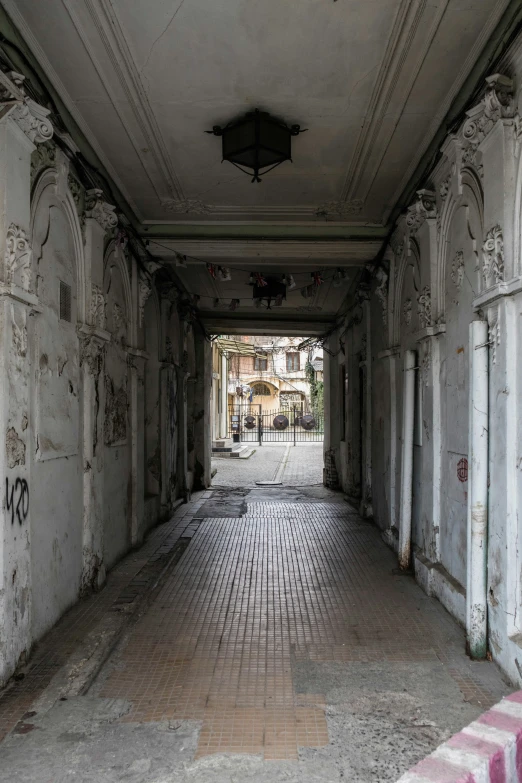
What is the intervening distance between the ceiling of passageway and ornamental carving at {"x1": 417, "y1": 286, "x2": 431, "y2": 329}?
132cm

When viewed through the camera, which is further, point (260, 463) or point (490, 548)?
point (260, 463)

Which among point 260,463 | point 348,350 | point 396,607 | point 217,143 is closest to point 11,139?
point 217,143

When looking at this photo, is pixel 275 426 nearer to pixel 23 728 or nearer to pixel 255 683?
pixel 255 683

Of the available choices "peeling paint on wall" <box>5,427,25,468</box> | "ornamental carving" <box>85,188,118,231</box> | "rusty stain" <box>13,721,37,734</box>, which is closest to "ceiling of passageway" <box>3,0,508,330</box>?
"ornamental carving" <box>85,188,118,231</box>

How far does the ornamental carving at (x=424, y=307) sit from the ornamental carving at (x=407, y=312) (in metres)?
0.71

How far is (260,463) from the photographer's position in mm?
18656

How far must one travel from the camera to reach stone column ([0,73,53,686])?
11.4ft

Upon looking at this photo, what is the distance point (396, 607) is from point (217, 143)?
450cm

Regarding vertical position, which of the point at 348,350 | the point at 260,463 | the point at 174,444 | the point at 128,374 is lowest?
the point at 260,463

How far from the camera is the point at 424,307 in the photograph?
548 cm

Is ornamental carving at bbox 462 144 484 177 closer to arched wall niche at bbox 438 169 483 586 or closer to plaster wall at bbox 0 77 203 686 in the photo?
arched wall niche at bbox 438 169 483 586

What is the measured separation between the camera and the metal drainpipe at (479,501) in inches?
150

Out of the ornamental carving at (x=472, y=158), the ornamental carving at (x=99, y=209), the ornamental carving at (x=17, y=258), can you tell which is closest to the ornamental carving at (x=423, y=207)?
the ornamental carving at (x=472, y=158)

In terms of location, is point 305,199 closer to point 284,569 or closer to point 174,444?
point 284,569
